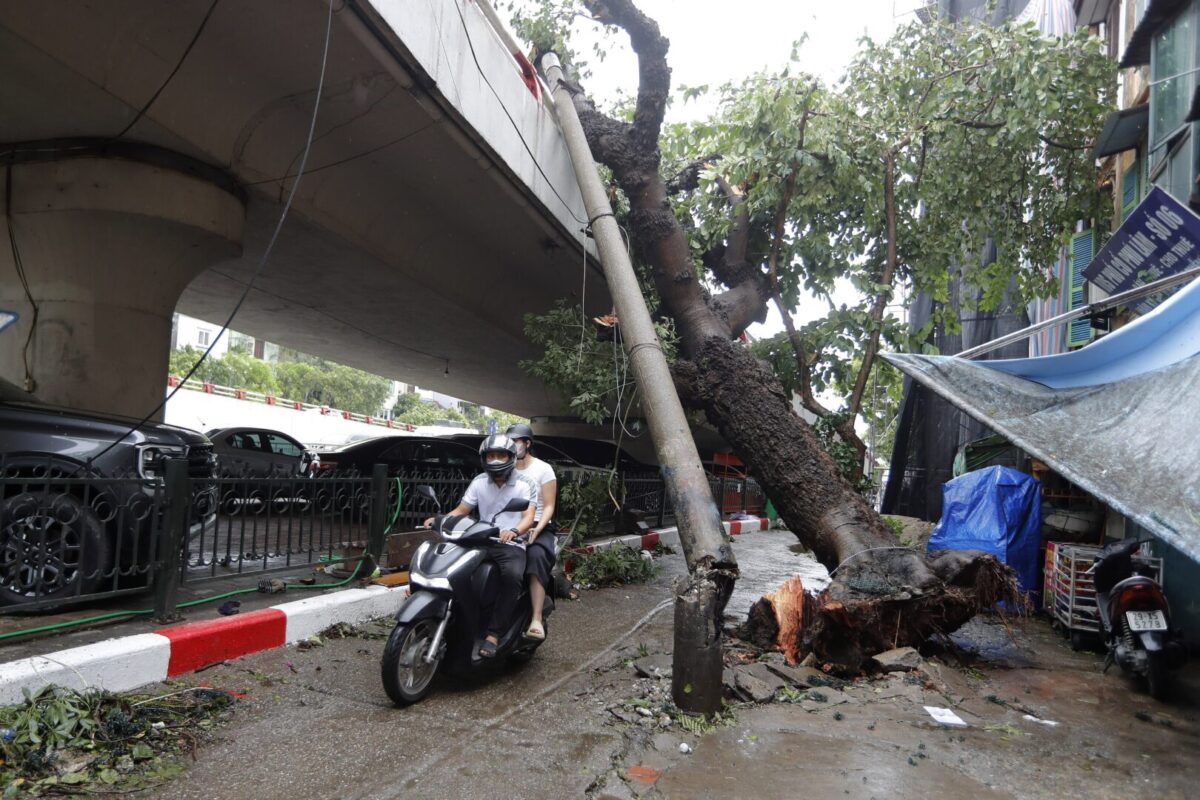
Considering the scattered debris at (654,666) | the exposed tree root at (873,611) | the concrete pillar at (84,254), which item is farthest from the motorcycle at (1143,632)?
the concrete pillar at (84,254)

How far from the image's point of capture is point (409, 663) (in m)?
3.97

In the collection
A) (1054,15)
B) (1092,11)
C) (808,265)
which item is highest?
(1054,15)

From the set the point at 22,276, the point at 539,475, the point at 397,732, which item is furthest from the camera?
the point at 22,276

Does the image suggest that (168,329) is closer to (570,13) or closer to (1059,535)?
(570,13)

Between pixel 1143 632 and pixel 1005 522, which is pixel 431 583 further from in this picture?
pixel 1005 522

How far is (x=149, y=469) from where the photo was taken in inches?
211

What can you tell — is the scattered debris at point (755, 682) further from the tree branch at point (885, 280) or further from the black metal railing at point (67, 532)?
the black metal railing at point (67, 532)

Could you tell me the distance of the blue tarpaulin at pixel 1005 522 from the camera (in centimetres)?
806

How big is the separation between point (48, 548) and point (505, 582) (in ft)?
8.91

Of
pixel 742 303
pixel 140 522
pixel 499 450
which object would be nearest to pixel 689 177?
pixel 742 303

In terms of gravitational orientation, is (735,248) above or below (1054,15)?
below

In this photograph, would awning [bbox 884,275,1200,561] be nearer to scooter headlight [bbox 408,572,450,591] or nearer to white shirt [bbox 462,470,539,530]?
white shirt [bbox 462,470,539,530]

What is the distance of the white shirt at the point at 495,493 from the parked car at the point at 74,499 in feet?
5.76

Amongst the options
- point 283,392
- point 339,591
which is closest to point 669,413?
point 339,591
